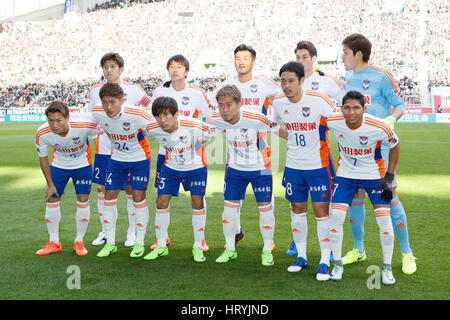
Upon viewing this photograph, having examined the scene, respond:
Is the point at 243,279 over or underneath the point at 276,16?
underneath

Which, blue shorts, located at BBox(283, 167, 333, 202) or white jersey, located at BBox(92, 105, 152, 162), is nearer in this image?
blue shorts, located at BBox(283, 167, 333, 202)

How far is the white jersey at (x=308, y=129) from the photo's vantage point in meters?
4.91

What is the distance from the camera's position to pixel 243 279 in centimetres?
476

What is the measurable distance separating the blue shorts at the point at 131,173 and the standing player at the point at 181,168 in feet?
0.78

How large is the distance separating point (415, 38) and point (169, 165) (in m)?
41.2

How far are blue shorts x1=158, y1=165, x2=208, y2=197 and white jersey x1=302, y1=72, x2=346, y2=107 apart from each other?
5.60 feet

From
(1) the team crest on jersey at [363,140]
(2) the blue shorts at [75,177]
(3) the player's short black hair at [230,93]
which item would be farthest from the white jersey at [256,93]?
(2) the blue shorts at [75,177]

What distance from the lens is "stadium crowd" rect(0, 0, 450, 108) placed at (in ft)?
136

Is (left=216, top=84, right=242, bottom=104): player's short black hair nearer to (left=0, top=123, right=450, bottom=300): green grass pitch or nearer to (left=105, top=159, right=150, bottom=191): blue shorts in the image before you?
(left=105, top=159, right=150, bottom=191): blue shorts

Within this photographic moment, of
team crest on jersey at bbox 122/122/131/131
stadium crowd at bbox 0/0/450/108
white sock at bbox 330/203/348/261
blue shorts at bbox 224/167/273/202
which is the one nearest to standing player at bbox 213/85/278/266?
blue shorts at bbox 224/167/273/202

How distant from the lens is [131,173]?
5.71 metres

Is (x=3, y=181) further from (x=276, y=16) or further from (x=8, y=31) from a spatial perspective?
(x=8, y=31)

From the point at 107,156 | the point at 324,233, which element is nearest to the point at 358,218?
the point at 324,233
